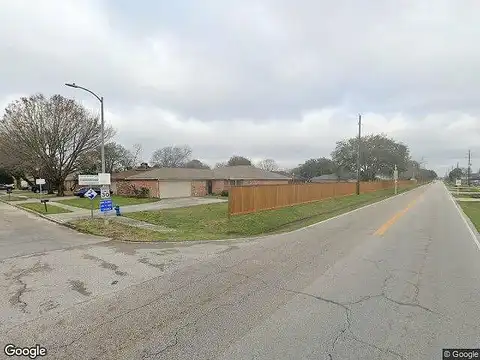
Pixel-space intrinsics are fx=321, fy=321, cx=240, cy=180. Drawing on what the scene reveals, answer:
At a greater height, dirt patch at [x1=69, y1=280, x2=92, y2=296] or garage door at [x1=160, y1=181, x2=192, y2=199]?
garage door at [x1=160, y1=181, x2=192, y2=199]

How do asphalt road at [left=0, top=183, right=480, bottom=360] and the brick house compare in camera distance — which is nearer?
asphalt road at [left=0, top=183, right=480, bottom=360]

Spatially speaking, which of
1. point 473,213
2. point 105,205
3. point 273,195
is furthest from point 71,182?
point 473,213

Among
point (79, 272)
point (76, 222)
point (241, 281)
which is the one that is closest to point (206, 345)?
point (241, 281)

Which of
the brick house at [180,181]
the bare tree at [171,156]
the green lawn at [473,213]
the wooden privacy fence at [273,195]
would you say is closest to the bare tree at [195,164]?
the bare tree at [171,156]

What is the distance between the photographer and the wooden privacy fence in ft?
52.7

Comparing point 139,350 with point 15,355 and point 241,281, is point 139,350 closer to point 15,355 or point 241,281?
point 15,355

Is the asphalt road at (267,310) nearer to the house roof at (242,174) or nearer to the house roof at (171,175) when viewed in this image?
the house roof at (171,175)

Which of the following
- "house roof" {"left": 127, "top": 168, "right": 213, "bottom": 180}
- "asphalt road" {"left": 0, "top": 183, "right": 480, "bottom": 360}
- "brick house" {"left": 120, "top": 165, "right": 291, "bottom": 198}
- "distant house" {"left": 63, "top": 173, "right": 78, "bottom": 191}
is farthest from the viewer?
"distant house" {"left": 63, "top": 173, "right": 78, "bottom": 191}

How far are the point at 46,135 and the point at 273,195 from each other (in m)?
33.8

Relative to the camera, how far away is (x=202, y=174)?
4372 cm

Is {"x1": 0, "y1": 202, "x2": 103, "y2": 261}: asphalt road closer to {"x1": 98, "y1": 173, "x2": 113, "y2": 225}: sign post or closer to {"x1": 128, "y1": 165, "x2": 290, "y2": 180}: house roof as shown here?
{"x1": 98, "y1": 173, "x2": 113, "y2": 225}: sign post

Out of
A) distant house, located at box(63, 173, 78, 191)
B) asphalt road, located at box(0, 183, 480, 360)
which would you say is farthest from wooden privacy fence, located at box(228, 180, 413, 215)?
distant house, located at box(63, 173, 78, 191)

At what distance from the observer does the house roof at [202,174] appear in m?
37.3

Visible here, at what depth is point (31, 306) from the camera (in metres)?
5.07
